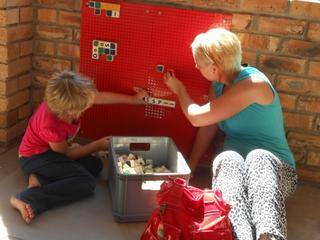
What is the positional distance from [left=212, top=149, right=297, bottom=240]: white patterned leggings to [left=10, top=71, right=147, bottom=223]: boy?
2.27 feet

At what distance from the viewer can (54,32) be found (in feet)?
9.02

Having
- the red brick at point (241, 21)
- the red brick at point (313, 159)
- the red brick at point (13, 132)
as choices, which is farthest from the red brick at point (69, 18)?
the red brick at point (313, 159)

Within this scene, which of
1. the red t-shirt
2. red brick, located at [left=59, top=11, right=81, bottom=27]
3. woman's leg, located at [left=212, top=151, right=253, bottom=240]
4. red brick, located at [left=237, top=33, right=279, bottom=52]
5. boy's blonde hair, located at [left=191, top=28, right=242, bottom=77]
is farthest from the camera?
red brick, located at [left=59, top=11, right=81, bottom=27]

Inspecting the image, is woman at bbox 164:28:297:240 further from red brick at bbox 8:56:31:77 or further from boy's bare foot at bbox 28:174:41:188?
red brick at bbox 8:56:31:77

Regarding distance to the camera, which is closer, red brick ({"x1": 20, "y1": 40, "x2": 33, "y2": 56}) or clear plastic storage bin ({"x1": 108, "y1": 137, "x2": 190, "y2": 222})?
clear plastic storage bin ({"x1": 108, "y1": 137, "x2": 190, "y2": 222})

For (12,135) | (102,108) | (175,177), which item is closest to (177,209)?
(175,177)

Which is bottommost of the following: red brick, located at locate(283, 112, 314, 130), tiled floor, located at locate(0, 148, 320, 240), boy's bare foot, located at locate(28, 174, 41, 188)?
tiled floor, located at locate(0, 148, 320, 240)

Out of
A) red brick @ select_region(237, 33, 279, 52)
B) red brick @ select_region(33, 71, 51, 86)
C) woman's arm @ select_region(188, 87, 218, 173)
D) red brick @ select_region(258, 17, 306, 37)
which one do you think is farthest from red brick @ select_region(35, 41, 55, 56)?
red brick @ select_region(258, 17, 306, 37)

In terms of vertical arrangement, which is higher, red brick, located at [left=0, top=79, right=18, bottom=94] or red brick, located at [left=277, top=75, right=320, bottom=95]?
red brick, located at [left=277, top=75, right=320, bottom=95]

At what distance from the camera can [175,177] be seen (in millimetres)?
2068

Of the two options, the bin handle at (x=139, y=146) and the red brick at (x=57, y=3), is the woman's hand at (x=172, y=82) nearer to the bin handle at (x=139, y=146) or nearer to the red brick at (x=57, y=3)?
the bin handle at (x=139, y=146)

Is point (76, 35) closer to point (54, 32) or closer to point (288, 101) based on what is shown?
point (54, 32)

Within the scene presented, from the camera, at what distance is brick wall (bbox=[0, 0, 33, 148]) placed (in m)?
2.54

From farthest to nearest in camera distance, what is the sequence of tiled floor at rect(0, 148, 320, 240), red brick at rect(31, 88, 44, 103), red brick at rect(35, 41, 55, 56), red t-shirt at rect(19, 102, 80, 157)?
red brick at rect(31, 88, 44, 103), red brick at rect(35, 41, 55, 56), red t-shirt at rect(19, 102, 80, 157), tiled floor at rect(0, 148, 320, 240)
